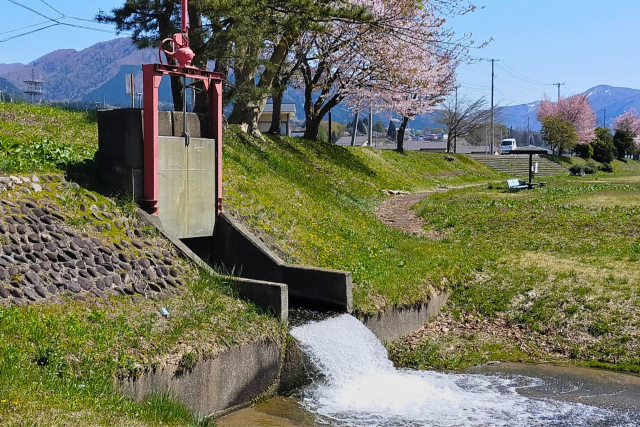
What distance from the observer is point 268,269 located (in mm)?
11516

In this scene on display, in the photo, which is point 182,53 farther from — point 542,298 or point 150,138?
point 542,298

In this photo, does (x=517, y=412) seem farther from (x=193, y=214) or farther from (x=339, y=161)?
(x=339, y=161)

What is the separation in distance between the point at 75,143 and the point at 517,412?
9.41 meters

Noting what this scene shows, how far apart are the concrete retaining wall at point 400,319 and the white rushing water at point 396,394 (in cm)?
54

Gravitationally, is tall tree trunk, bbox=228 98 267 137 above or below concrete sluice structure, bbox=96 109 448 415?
above

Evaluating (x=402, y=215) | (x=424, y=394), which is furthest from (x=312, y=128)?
(x=424, y=394)

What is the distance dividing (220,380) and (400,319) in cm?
427

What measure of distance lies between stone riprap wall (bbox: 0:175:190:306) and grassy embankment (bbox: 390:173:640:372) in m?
4.08

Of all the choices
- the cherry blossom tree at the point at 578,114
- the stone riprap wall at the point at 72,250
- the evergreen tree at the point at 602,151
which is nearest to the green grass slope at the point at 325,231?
the stone riprap wall at the point at 72,250

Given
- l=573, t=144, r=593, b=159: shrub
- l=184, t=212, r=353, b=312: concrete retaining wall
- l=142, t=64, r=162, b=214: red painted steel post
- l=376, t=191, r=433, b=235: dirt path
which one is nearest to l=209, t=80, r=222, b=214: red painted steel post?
l=184, t=212, r=353, b=312: concrete retaining wall

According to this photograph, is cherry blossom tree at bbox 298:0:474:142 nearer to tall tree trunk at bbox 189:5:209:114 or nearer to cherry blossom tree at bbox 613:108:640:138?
tall tree trunk at bbox 189:5:209:114

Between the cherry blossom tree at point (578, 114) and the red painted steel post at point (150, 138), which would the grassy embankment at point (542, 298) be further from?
the cherry blossom tree at point (578, 114)

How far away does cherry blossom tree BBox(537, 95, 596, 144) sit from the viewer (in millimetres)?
74000

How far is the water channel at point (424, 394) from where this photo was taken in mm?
8172
